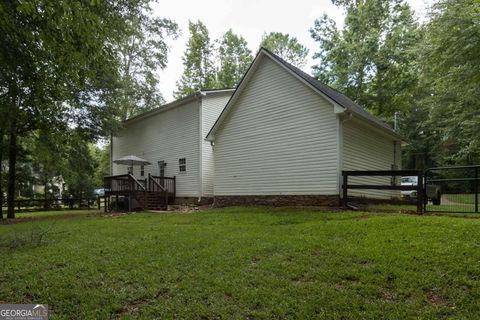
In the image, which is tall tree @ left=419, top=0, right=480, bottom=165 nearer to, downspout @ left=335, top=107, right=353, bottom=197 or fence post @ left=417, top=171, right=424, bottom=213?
downspout @ left=335, top=107, right=353, bottom=197

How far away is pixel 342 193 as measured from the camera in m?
11.0

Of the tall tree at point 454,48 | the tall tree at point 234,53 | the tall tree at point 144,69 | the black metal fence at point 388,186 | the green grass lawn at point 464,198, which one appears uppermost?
the tall tree at point 234,53

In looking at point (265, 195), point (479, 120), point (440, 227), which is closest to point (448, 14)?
point (479, 120)

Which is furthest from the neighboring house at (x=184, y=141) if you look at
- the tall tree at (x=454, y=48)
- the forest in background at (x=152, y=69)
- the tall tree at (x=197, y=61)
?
the tall tree at (x=197, y=61)

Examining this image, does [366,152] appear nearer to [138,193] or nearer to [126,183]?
[138,193]

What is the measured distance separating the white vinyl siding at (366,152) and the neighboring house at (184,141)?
760 centimetres

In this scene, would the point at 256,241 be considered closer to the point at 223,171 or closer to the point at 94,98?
the point at 223,171

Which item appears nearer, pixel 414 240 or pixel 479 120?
pixel 414 240

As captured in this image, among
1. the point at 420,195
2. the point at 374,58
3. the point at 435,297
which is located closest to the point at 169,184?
the point at 420,195

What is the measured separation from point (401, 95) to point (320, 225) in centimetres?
1914

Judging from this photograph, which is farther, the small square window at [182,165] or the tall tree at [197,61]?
the tall tree at [197,61]

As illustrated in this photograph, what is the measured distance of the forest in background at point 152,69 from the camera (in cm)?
546

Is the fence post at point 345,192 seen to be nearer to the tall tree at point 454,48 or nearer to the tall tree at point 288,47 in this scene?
the tall tree at point 454,48

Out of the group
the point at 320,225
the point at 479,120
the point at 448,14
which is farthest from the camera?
the point at 479,120
